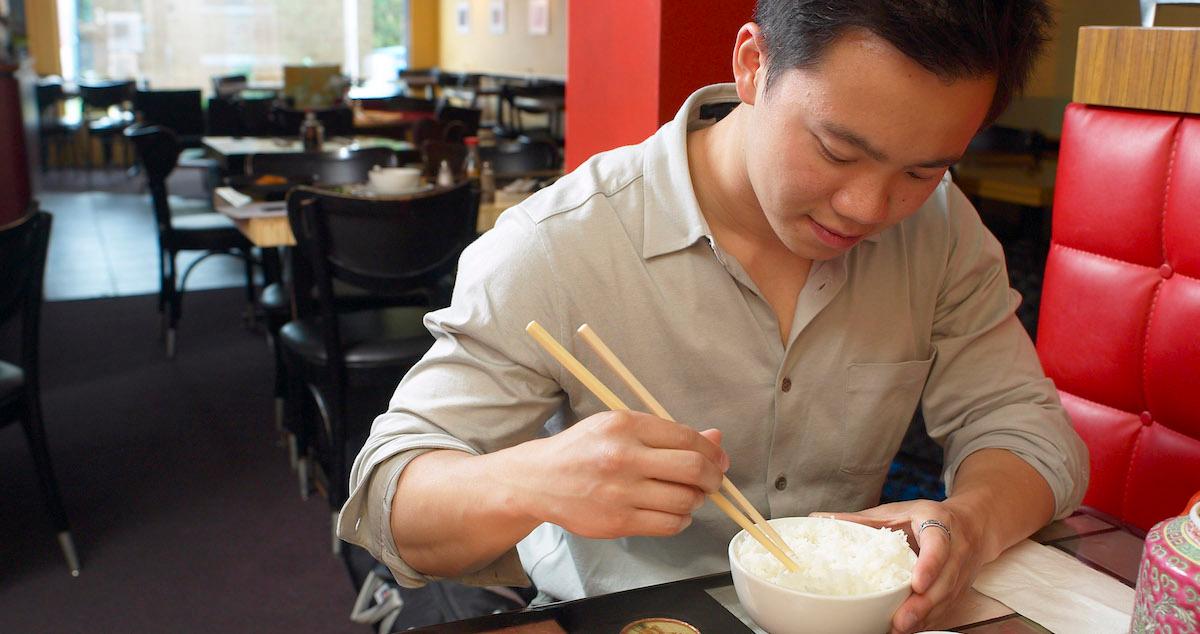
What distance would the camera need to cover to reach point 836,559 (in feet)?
2.91

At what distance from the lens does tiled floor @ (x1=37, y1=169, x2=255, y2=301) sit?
5738 mm

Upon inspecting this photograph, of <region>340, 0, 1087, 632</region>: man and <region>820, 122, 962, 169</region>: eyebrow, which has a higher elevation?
<region>820, 122, 962, 169</region>: eyebrow

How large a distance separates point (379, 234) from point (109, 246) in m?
5.00

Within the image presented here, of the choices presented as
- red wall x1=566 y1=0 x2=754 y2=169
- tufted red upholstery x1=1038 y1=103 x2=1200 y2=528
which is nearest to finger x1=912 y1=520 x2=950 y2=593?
tufted red upholstery x1=1038 y1=103 x2=1200 y2=528

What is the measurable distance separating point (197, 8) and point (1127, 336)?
41.9 feet

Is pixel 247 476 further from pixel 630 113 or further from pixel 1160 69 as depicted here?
pixel 1160 69

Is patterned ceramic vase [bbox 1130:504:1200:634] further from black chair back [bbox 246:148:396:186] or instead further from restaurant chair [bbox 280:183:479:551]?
black chair back [bbox 246:148:396:186]

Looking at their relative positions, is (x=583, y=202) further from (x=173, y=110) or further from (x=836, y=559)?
(x=173, y=110)

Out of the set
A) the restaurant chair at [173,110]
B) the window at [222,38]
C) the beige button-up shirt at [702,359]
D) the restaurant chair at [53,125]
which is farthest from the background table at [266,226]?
the window at [222,38]

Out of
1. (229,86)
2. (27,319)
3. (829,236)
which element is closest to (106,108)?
(229,86)

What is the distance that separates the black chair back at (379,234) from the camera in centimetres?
261

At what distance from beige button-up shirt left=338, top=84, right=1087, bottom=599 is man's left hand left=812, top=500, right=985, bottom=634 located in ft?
0.66

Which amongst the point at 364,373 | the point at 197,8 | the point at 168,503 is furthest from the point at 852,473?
the point at 197,8

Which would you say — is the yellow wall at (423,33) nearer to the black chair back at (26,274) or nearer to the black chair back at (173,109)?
the black chair back at (173,109)
